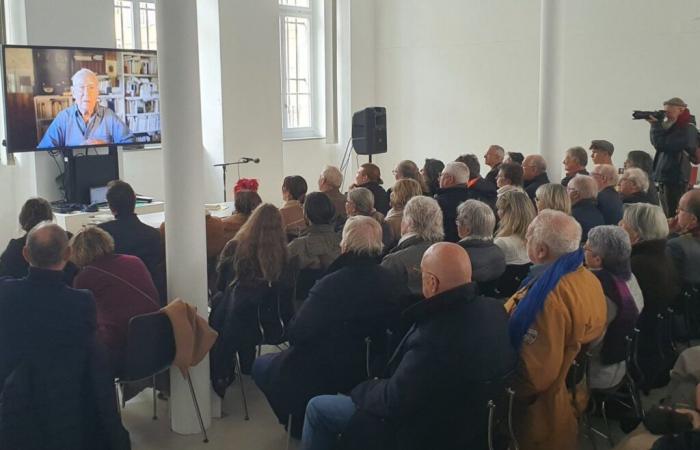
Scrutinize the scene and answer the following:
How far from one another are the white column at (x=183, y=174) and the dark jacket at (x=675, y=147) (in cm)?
527

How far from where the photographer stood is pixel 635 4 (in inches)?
352

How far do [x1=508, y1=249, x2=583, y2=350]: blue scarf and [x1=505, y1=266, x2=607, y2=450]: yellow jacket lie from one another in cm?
2

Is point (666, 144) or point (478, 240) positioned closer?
point (478, 240)

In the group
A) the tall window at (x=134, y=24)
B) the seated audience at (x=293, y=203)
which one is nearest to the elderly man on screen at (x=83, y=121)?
the tall window at (x=134, y=24)

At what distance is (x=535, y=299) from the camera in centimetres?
317

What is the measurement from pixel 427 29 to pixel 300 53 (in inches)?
74.8

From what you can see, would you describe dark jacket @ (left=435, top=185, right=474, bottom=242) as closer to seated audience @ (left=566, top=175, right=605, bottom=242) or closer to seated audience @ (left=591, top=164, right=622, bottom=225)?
seated audience @ (left=566, top=175, right=605, bottom=242)

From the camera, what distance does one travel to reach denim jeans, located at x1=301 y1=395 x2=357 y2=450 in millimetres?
3234

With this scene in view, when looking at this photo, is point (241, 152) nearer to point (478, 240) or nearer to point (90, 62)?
point (90, 62)

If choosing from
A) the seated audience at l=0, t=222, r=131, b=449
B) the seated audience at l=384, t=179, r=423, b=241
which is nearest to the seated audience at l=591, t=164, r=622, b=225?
the seated audience at l=384, t=179, r=423, b=241

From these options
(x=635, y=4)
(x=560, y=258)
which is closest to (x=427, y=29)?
(x=635, y=4)

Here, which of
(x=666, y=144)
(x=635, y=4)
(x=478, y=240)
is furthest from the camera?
(x=635, y=4)

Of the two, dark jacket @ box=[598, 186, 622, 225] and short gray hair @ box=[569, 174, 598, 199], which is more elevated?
short gray hair @ box=[569, 174, 598, 199]

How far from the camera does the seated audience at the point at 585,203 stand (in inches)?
209
